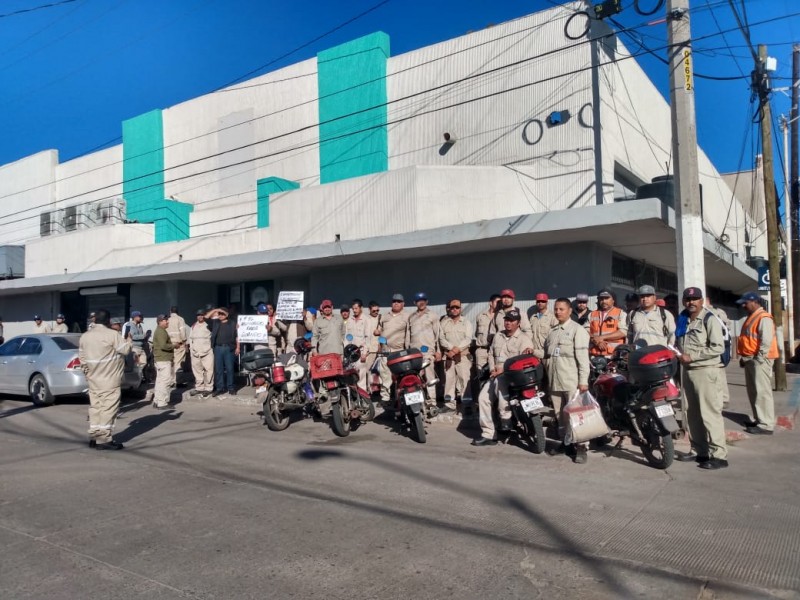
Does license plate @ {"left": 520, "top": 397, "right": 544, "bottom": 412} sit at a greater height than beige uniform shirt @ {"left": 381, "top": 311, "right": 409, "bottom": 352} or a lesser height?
lesser

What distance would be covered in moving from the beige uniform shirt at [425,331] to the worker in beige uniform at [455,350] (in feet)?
0.44

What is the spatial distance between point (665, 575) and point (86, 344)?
709cm

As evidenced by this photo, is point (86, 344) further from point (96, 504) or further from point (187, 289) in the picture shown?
point (187, 289)

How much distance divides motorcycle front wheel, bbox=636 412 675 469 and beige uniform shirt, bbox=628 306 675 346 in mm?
1776

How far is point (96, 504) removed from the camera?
5.71 meters

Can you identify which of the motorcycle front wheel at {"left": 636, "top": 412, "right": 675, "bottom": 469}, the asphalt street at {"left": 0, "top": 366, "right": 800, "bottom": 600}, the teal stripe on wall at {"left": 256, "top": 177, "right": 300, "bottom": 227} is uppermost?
the teal stripe on wall at {"left": 256, "top": 177, "right": 300, "bottom": 227}

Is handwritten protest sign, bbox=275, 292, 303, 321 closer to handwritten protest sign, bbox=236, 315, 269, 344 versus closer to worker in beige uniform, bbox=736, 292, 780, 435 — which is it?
handwritten protest sign, bbox=236, 315, 269, 344

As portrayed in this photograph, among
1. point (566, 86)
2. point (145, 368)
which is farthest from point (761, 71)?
point (145, 368)

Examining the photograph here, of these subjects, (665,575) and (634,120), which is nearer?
(665,575)

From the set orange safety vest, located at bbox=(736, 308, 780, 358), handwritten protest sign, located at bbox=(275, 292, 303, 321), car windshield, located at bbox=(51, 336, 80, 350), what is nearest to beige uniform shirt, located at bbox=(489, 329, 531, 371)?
orange safety vest, located at bbox=(736, 308, 780, 358)

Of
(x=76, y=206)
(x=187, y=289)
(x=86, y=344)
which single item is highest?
(x=76, y=206)

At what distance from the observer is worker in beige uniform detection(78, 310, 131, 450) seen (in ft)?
26.6

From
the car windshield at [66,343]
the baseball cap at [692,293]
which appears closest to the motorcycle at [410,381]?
the baseball cap at [692,293]

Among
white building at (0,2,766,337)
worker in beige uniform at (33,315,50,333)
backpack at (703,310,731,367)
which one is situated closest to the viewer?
backpack at (703,310,731,367)
